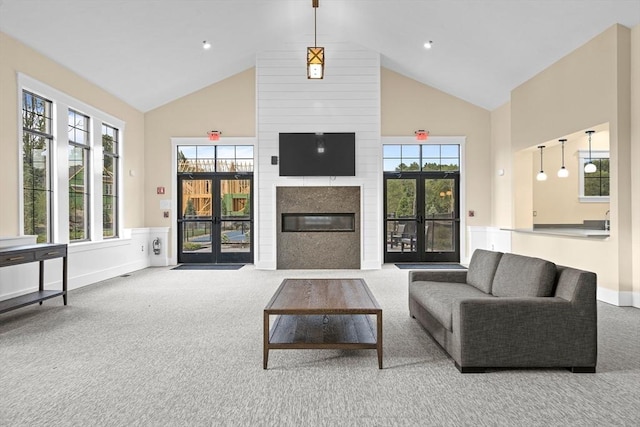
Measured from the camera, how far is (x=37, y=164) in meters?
5.43

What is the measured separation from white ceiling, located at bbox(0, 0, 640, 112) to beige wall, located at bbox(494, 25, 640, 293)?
0.74ft

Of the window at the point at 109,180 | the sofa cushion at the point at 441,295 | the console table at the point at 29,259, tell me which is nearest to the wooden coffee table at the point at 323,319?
the sofa cushion at the point at 441,295

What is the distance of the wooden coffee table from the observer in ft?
9.59

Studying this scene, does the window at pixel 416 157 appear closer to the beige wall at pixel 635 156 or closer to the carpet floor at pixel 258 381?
the beige wall at pixel 635 156

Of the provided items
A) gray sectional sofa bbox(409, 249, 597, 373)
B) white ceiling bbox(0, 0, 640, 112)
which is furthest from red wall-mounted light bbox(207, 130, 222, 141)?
gray sectional sofa bbox(409, 249, 597, 373)

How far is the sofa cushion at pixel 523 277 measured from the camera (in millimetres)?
3018

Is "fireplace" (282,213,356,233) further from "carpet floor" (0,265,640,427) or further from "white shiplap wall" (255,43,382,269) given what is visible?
"carpet floor" (0,265,640,427)

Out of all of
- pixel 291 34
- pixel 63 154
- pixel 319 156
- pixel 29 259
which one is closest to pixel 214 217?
pixel 319 156

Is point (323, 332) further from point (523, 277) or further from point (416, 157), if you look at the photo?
point (416, 157)

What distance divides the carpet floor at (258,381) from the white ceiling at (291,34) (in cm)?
345

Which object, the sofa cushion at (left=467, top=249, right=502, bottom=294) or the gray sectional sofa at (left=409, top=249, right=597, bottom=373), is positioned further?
the sofa cushion at (left=467, top=249, right=502, bottom=294)

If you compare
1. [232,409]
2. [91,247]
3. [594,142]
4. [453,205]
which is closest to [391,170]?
[453,205]

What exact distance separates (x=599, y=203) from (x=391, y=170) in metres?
3.78

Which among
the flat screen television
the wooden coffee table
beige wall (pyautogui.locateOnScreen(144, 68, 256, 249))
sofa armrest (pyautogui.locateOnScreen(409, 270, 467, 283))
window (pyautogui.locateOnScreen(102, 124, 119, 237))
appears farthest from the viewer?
beige wall (pyautogui.locateOnScreen(144, 68, 256, 249))
